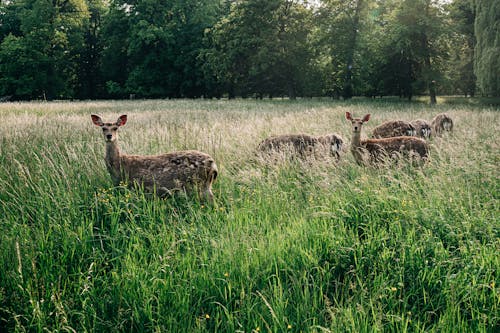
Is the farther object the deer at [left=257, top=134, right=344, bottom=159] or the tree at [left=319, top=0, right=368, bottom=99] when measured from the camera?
the tree at [left=319, top=0, right=368, bottom=99]

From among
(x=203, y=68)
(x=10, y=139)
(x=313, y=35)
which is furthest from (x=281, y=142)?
(x=203, y=68)

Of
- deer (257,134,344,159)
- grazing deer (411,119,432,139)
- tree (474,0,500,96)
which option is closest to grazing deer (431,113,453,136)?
grazing deer (411,119,432,139)

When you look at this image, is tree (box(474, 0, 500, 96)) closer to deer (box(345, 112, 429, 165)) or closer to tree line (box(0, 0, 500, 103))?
tree line (box(0, 0, 500, 103))

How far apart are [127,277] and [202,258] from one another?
2.02ft

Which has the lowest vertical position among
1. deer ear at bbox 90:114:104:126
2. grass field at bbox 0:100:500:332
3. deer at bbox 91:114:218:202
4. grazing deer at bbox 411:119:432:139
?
grass field at bbox 0:100:500:332

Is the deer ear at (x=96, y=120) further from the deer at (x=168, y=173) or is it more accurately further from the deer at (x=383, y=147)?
the deer at (x=383, y=147)

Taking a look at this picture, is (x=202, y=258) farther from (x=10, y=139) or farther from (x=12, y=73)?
(x=12, y=73)

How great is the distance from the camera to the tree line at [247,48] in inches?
1246

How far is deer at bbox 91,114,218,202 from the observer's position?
485 centimetres

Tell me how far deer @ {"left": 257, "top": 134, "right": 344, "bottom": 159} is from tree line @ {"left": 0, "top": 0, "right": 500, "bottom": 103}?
717 inches

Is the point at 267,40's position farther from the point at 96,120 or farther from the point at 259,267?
the point at 259,267

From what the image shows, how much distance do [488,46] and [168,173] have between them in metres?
23.6

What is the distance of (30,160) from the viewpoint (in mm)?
6449

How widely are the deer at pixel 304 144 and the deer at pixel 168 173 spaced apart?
91.8 inches
